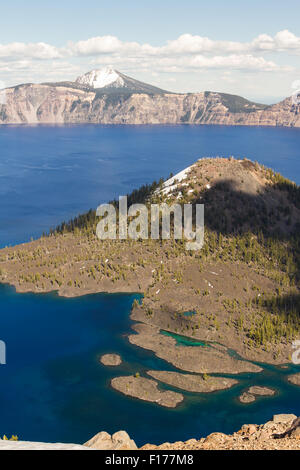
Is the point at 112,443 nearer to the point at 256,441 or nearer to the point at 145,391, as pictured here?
the point at 256,441

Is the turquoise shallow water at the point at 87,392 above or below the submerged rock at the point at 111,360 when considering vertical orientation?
below

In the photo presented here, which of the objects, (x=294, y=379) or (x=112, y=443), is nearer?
(x=112, y=443)

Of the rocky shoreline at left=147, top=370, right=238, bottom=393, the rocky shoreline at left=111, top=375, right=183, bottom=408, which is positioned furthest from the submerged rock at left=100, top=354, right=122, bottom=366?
the rocky shoreline at left=147, top=370, right=238, bottom=393

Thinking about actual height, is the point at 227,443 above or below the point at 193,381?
above

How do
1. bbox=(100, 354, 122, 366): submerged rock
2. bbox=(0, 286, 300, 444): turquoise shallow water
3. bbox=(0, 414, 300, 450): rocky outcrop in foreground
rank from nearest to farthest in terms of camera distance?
bbox=(0, 414, 300, 450): rocky outcrop in foreground, bbox=(0, 286, 300, 444): turquoise shallow water, bbox=(100, 354, 122, 366): submerged rock

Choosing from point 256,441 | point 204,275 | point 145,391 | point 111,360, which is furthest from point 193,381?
point 204,275

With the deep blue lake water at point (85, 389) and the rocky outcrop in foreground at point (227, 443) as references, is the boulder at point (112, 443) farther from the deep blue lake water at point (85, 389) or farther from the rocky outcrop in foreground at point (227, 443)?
the deep blue lake water at point (85, 389)

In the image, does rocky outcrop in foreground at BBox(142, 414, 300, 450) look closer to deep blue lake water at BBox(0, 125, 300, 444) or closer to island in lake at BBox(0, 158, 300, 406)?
deep blue lake water at BBox(0, 125, 300, 444)

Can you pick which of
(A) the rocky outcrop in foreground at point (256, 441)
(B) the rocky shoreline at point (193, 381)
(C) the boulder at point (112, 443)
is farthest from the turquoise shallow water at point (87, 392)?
(A) the rocky outcrop in foreground at point (256, 441)
